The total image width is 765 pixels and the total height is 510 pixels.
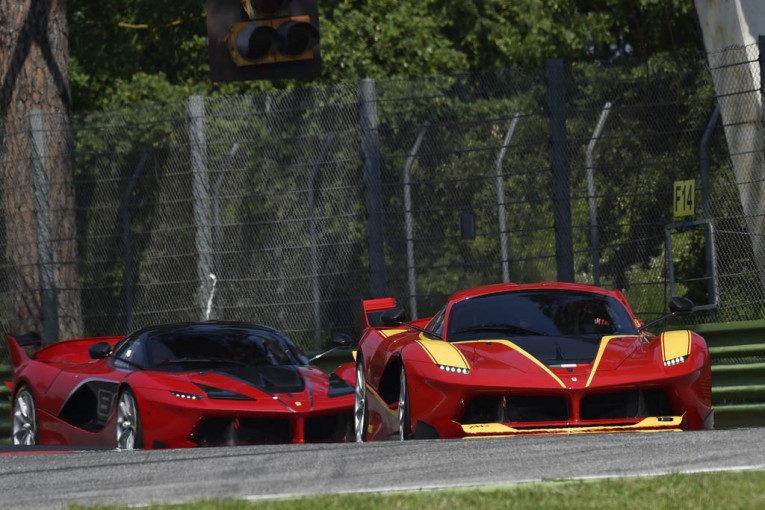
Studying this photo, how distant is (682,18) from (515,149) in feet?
51.7

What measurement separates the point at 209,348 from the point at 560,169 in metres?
3.28

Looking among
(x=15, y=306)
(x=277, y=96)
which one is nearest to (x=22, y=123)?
(x=15, y=306)

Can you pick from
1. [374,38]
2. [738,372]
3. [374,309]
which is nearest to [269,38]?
[374,309]

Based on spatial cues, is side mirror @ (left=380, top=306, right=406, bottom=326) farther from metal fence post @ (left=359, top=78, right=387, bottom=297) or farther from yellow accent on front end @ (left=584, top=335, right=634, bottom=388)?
metal fence post @ (left=359, top=78, right=387, bottom=297)

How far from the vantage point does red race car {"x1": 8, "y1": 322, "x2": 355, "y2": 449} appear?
12.4m

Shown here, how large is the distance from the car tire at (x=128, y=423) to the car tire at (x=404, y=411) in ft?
6.99

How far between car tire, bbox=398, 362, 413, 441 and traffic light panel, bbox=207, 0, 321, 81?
3.13 m

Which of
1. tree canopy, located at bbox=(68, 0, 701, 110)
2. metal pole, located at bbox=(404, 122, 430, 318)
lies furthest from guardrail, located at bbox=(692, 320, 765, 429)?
tree canopy, located at bbox=(68, 0, 701, 110)

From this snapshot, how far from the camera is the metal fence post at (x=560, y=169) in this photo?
572 inches

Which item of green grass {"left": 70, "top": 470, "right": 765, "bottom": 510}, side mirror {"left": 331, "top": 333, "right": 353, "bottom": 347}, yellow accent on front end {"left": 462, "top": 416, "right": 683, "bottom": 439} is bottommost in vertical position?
yellow accent on front end {"left": 462, "top": 416, "right": 683, "bottom": 439}

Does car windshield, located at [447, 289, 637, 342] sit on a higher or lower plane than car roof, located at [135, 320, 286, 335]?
higher

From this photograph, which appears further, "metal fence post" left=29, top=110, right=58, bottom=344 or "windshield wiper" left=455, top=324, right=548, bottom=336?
"metal fence post" left=29, top=110, right=58, bottom=344

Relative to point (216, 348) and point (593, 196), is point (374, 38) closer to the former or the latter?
point (593, 196)

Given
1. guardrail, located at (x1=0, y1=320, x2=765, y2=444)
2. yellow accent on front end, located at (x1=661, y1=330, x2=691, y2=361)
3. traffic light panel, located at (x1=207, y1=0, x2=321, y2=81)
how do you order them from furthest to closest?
traffic light panel, located at (x1=207, y1=0, x2=321, y2=81)
guardrail, located at (x1=0, y1=320, x2=765, y2=444)
yellow accent on front end, located at (x1=661, y1=330, x2=691, y2=361)
